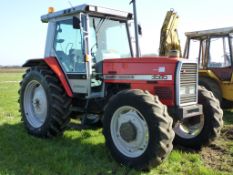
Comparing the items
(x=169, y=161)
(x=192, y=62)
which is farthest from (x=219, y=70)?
(x=169, y=161)

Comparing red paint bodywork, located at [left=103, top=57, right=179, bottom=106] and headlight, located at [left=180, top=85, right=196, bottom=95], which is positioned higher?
red paint bodywork, located at [left=103, top=57, right=179, bottom=106]

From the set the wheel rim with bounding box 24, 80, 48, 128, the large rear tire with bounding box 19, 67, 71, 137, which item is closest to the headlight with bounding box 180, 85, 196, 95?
the large rear tire with bounding box 19, 67, 71, 137

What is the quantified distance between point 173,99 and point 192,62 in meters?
0.71

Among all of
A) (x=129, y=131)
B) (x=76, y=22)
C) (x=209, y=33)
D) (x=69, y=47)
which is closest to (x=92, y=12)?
(x=76, y=22)

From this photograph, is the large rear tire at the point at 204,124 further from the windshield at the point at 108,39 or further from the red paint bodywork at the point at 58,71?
the red paint bodywork at the point at 58,71

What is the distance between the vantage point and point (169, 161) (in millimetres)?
5555

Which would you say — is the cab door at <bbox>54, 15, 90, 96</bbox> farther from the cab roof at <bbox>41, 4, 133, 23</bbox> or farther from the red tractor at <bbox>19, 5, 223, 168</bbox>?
the cab roof at <bbox>41, 4, 133, 23</bbox>

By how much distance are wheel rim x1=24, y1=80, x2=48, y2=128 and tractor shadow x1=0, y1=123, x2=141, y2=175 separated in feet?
1.14

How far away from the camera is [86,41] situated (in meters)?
6.46

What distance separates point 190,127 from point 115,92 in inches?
58.8

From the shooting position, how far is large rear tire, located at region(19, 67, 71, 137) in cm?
671

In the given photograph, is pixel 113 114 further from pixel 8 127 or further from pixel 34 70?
pixel 8 127

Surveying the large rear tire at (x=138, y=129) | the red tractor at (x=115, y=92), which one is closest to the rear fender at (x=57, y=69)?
the red tractor at (x=115, y=92)

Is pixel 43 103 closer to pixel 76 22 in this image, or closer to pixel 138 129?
pixel 76 22
